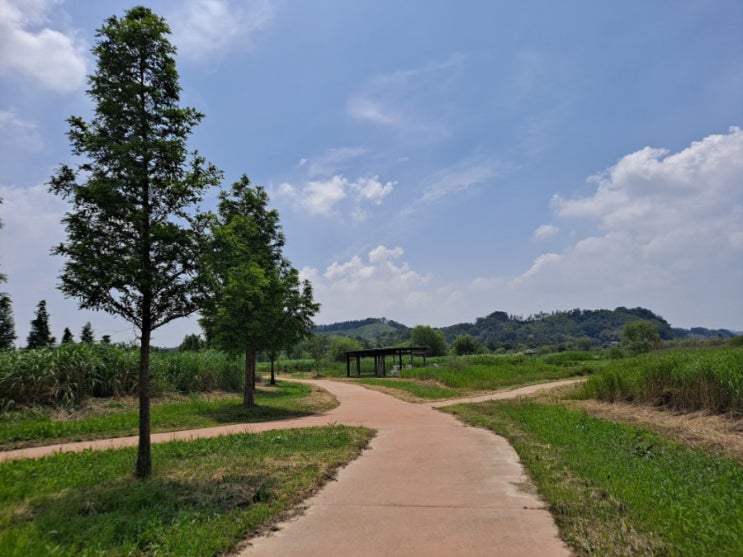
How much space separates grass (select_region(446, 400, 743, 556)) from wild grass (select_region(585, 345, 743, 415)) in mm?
2312

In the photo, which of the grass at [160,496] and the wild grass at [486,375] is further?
the wild grass at [486,375]

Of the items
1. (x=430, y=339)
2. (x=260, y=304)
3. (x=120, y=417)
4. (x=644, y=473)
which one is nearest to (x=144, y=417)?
(x=644, y=473)

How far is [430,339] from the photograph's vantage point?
96188mm

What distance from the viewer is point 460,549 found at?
159 inches

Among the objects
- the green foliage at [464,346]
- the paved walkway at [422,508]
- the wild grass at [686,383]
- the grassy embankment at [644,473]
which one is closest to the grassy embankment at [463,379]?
the wild grass at [686,383]

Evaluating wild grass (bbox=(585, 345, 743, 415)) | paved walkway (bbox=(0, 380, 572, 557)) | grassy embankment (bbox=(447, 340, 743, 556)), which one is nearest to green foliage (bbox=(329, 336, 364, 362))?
wild grass (bbox=(585, 345, 743, 415))

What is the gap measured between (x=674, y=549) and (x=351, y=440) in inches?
268

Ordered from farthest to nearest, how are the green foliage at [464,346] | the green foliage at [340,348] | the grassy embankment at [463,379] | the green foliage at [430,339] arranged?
the green foliage at [430,339] → the green foliage at [464,346] → the green foliage at [340,348] → the grassy embankment at [463,379]

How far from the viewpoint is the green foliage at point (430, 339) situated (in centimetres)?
9538

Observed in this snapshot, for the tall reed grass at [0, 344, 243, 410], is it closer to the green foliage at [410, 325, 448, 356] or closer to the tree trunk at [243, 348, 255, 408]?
the tree trunk at [243, 348, 255, 408]

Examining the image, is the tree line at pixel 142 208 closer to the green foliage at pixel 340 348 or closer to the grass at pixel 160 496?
the grass at pixel 160 496

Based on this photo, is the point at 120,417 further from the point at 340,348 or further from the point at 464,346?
the point at 464,346

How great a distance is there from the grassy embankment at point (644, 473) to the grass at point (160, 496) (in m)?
3.34

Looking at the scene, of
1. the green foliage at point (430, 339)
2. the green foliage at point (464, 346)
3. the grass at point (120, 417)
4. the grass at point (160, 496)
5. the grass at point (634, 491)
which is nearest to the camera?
the grass at point (634, 491)
